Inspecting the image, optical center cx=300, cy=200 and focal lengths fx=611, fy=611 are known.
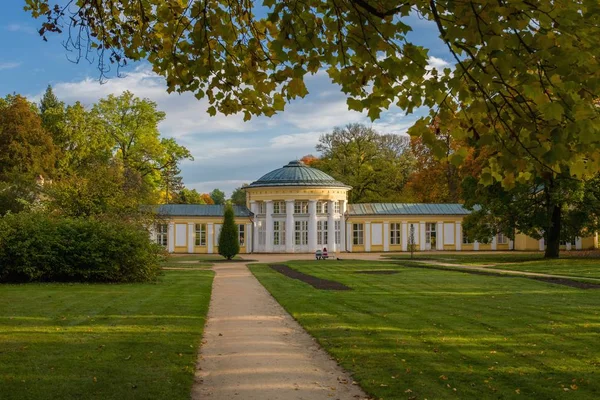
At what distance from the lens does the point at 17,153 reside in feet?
140

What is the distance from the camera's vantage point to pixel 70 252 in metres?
18.6

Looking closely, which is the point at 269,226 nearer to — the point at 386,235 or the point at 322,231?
the point at 322,231

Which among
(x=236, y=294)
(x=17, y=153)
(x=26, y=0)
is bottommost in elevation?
(x=236, y=294)

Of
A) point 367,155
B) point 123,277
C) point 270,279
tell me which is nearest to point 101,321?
point 123,277

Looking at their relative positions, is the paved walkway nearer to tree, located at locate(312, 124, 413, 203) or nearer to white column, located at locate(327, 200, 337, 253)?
white column, located at locate(327, 200, 337, 253)

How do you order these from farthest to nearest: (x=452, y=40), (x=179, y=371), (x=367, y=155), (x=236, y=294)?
(x=367, y=155), (x=236, y=294), (x=179, y=371), (x=452, y=40)

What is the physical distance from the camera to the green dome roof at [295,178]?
159ft

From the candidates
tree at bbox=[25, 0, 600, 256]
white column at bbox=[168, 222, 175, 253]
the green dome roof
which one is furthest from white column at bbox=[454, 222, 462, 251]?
tree at bbox=[25, 0, 600, 256]

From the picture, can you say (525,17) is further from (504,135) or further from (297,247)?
(297,247)

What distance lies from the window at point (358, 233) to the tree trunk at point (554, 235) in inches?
771

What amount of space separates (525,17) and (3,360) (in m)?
6.57

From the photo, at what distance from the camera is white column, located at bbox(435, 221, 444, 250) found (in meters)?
50.0

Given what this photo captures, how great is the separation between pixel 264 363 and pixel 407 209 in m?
43.8

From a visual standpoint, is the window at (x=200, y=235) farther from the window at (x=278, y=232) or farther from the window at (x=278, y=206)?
the window at (x=278, y=206)
